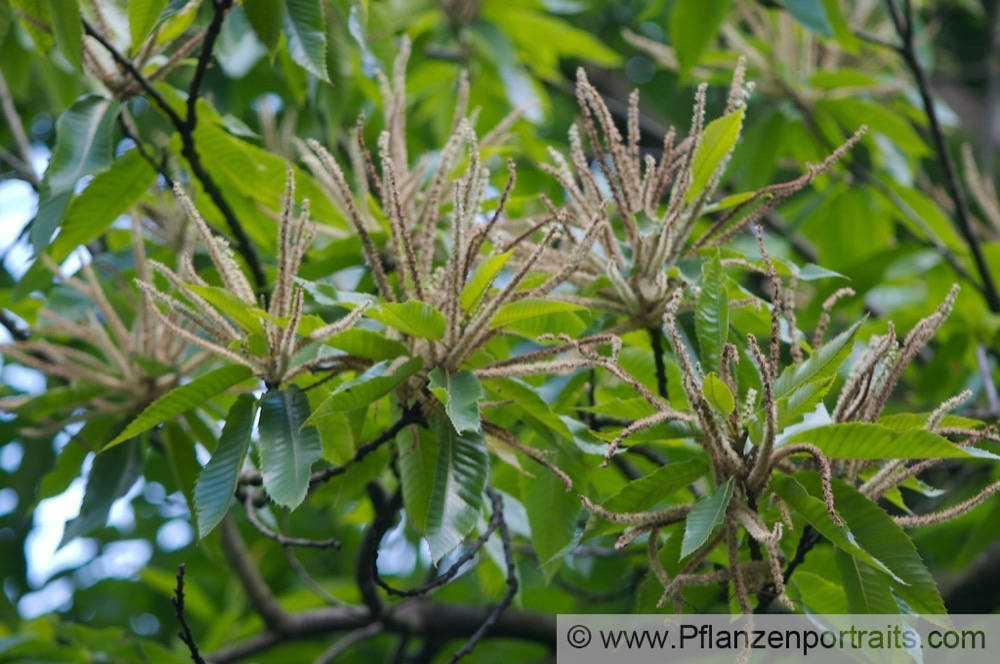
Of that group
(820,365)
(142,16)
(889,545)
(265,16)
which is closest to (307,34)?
(265,16)

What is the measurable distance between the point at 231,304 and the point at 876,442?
2.98 feet

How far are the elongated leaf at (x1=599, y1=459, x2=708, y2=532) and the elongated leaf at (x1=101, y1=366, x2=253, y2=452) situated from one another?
0.59 m

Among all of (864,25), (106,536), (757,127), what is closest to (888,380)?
(757,127)

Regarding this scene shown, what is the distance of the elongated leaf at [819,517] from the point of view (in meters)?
1.48

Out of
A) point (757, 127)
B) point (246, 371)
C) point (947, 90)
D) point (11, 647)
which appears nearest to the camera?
point (246, 371)

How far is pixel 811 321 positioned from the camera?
2.87 metres

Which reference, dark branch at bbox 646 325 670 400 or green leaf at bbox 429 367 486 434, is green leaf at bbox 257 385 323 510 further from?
dark branch at bbox 646 325 670 400

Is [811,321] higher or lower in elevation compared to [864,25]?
lower

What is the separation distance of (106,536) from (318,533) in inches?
31.2

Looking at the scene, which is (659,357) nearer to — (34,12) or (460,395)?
(460,395)

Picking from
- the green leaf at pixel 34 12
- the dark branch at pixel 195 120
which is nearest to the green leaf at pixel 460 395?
the dark branch at pixel 195 120

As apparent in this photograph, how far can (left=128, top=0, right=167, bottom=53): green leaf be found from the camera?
193cm

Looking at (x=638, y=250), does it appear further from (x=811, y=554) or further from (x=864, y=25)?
(x=864, y=25)

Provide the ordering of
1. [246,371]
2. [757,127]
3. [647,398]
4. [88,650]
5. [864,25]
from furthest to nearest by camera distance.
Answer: [864,25] → [757,127] → [88,650] → [246,371] → [647,398]
